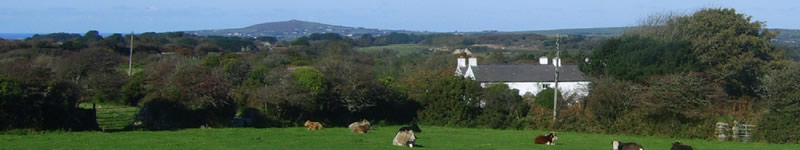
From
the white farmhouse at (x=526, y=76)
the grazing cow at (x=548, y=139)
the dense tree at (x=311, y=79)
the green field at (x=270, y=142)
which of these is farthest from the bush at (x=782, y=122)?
the white farmhouse at (x=526, y=76)

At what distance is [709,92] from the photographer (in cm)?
3584

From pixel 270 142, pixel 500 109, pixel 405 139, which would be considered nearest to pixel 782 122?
pixel 500 109

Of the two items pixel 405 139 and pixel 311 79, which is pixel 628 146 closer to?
pixel 405 139

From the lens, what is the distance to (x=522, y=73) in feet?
191

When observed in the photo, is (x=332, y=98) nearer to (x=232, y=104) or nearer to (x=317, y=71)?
(x=317, y=71)

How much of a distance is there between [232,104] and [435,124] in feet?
33.5

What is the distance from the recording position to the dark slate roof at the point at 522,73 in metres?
57.1

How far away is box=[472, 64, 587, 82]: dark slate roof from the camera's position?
187ft

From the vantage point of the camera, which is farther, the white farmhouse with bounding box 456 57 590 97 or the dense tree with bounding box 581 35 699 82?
the white farmhouse with bounding box 456 57 590 97

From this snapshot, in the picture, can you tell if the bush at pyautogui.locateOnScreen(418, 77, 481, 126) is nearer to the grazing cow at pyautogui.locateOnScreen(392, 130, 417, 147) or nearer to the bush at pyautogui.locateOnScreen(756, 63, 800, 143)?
the bush at pyautogui.locateOnScreen(756, 63, 800, 143)

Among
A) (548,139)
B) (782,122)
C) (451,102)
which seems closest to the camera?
(548,139)

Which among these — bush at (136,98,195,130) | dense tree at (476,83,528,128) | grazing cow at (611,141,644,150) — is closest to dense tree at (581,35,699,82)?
dense tree at (476,83,528,128)

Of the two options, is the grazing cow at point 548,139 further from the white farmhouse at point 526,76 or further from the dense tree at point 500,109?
the white farmhouse at point 526,76

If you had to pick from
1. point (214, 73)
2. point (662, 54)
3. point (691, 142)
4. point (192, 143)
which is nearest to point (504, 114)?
point (662, 54)
